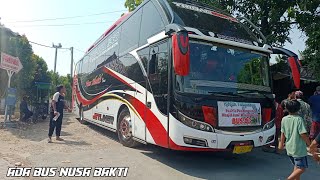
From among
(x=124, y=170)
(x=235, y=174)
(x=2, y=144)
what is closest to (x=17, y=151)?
(x=2, y=144)

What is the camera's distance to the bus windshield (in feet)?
18.9

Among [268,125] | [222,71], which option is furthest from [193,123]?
[268,125]

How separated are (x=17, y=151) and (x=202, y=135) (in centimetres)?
486

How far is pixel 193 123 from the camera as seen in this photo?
5.57 metres

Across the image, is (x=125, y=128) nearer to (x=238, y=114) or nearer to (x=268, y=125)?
(x=238, y=114)

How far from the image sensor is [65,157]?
687cm

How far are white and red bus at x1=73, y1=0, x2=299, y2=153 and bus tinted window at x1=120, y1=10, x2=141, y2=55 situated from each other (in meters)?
0.03

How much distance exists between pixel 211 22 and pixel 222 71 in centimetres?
138

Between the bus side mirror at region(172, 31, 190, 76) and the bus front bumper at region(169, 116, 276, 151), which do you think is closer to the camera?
the bus side mirror at region(172, 31, 190, 76)

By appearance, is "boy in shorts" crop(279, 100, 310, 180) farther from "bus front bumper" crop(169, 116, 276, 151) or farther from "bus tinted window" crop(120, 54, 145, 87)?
"bus tinted window" crop(120, 54, 145, 87)

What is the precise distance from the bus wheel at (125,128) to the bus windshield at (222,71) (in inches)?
103

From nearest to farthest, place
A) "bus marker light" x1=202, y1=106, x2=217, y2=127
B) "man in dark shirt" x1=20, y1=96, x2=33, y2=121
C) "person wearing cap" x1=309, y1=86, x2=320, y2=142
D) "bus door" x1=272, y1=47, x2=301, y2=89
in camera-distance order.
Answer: "bus marker light" x1=202, y1=106, x2=217, y2=127
"bus door" x1=272, y1=47, x2=301, y2=89
"person wearing cap" x1=309, y1=86, x2=320, y2=142
"man in dark shirt" x1=20, y1=96, x2=33, y2=121

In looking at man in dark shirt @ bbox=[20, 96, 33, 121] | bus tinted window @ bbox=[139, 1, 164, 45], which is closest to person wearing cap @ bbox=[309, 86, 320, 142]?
bus tinted window @ bbox=[139, 1, 164, 45]

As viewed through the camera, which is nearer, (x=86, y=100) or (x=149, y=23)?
(x=149, y=23)
